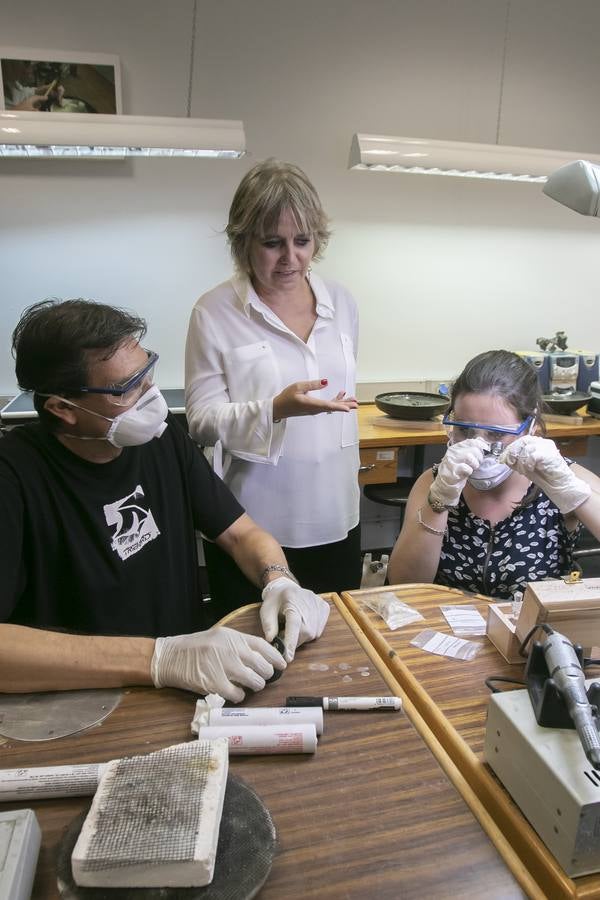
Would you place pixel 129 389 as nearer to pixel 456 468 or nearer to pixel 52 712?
pixel 52 712

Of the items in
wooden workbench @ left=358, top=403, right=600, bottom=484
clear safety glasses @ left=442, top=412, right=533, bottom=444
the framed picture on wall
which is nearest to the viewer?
clear safety glasses @ left=442, top=412, right=533, bottom=444

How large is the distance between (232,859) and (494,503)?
1135 mm

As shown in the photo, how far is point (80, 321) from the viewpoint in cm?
121

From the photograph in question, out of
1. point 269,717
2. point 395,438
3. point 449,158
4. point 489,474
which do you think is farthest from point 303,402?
point 449,158

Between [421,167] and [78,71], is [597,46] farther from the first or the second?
[78,71]

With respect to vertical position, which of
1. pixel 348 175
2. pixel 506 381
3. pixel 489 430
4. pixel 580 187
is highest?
pixel 348 175

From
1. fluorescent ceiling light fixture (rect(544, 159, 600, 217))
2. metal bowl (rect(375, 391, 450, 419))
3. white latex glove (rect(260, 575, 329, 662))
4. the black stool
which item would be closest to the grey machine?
white latex glove (rect(260, 575, 329, 662))

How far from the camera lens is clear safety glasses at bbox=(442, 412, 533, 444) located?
4.88 ft

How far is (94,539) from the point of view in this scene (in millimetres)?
1266

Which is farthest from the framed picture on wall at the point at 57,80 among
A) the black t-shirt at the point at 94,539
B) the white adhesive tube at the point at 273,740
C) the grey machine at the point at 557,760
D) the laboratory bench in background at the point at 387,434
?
the grey machine at the point at 557,760

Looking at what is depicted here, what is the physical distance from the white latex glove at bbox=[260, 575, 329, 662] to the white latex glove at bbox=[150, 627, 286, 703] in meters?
0.06

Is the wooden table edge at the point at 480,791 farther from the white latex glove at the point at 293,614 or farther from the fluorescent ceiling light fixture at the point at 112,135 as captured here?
the fluorescent ceiling light fixture at the point at 112,135

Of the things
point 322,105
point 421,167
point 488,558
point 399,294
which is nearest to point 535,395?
point 488,558

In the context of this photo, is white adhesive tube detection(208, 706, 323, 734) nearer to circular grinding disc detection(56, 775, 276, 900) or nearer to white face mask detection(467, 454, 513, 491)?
circular grinding disc detection(56, 775, 276, 900)
